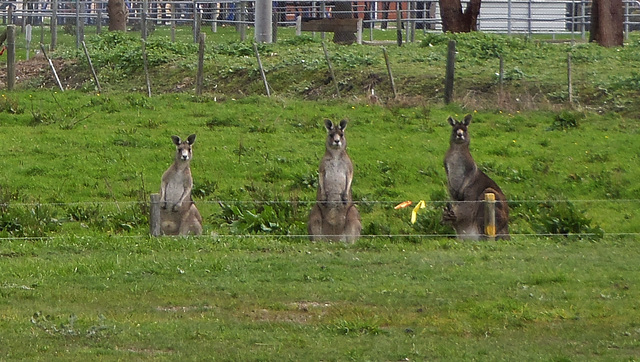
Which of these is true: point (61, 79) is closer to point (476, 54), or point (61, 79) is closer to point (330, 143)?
point (476, 54)

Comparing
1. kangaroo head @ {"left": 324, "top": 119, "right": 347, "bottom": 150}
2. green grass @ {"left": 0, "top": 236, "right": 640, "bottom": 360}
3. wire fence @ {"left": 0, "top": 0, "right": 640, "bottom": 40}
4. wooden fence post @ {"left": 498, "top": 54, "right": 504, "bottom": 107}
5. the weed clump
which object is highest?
wire fence @ {"left": 0, "top": 0, "right": 640, "bottom": 40}

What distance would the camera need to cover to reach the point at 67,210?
51.9 feet

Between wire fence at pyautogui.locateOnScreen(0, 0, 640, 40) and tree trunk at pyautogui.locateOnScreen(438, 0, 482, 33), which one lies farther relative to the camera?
wire fence at pyautogui.locateOnScreen(0, 0, 640, 40)

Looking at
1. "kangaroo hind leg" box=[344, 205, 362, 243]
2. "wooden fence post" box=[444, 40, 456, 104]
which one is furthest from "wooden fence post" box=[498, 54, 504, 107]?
"kangaroo hind leg" box=[344, 205, 362, 243]

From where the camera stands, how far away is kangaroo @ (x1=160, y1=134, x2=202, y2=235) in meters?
14.4

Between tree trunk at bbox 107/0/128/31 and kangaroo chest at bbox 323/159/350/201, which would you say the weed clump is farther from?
tree trunk at bbox 107/0/128/31

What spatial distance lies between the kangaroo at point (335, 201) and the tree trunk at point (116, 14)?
1007 inches

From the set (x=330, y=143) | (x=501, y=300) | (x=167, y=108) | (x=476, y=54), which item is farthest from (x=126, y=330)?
(x=476, y=54)

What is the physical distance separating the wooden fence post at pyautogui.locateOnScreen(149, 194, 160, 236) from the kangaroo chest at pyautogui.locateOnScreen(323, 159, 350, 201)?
2.54m

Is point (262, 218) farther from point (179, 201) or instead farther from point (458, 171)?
point (458, 171)

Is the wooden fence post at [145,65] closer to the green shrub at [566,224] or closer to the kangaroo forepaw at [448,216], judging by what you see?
the kangaroo forepaw at [448,216]

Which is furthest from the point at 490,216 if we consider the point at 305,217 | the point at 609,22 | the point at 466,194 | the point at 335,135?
the point at 609,22

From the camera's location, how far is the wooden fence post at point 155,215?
43.0ft

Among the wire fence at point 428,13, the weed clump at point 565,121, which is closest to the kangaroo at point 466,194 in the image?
the weed clump at point 565,121
